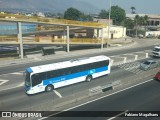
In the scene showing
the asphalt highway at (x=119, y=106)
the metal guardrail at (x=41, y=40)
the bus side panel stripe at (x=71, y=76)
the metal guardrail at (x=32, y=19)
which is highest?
the metal guardrail at (x=32, y=19)

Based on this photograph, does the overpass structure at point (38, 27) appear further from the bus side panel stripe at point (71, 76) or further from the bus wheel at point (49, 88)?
the bus wheel at point (49, 88)

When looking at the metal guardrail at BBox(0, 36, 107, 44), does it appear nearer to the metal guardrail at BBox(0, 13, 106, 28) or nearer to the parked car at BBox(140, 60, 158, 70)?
the metal guardrail at BBox(0, 13, 106, 28)

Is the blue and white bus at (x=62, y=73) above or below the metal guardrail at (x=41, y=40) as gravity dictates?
below

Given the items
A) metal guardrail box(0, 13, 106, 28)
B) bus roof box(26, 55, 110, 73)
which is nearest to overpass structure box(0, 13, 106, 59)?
metal guardrail box(0, 13, 106, 28)

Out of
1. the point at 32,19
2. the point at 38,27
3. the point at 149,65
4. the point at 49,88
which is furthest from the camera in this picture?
the point at 38,27

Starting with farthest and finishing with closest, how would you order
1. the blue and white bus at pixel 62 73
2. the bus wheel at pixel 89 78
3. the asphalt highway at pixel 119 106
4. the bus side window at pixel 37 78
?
the bus wheel at pixel 89 78, the blue and white bus at pixel 62 73, the bus side window at pixel 37 78, the asphalt highway at pixel 119 106

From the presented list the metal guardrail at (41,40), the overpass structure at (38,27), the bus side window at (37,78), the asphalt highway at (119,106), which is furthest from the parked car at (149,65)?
the metal guardrail at (41,40)

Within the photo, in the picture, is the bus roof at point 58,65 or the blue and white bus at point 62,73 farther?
the bus roof at point 58,65

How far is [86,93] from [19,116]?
8.15 meters

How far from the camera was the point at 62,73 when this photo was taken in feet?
101

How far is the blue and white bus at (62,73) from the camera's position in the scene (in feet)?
93.0

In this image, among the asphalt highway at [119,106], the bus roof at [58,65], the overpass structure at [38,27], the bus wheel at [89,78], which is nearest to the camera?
the asphalt highway at [119,106]

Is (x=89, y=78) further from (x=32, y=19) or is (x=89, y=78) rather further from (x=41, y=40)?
(x=41, y=40)

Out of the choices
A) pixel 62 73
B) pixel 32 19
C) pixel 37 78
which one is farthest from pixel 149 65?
pixel 32 19
